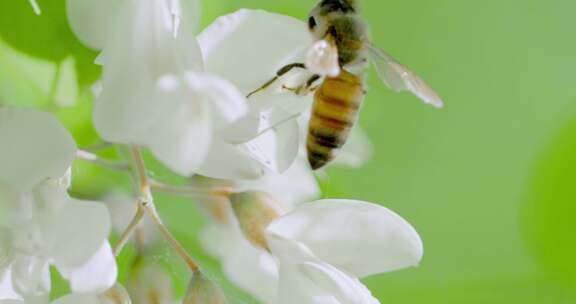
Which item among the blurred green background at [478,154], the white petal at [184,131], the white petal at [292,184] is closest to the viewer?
the white petal at [184,131]

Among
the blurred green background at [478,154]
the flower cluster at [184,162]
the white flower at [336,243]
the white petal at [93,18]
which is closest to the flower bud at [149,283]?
the flower cluster at [184,162]

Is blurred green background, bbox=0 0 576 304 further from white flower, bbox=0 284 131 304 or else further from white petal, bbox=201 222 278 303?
white flower, bbox=0 284 131 304

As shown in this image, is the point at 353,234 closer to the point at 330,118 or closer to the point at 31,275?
the point at 330,118

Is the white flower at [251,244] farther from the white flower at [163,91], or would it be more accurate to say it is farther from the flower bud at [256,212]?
the white flower at [163,91]

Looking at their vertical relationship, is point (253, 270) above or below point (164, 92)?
below

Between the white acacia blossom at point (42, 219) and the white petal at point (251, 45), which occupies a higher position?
the white petal at point (251, 45)

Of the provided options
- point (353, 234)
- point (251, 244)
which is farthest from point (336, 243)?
point (251, 244)
